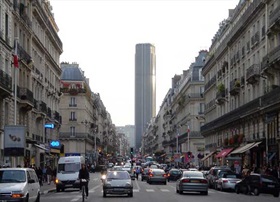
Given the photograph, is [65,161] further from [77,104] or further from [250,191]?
[77,104]

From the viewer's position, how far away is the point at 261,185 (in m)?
38.1

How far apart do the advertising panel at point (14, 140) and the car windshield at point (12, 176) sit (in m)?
13.7

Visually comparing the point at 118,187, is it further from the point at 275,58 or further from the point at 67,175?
the point at 275,58

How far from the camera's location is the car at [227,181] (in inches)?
1725

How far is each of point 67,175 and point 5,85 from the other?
809 cm

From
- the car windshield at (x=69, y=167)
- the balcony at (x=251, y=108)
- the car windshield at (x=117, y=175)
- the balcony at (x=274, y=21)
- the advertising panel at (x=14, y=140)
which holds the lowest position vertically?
the car windshield at (x=117, y=175)

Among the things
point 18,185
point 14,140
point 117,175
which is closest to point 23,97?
point 14,140

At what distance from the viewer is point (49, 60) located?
75062mm

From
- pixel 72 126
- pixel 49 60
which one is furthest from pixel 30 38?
pixel 72 126

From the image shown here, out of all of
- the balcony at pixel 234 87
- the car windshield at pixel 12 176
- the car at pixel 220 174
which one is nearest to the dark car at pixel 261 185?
the car at pixel 220 174

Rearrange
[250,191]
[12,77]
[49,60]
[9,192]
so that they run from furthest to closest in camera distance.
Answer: [49,60] → [12,77] → [250,191] → [9,192]

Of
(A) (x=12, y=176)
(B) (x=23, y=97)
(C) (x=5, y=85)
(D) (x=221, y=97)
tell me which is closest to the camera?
(A) (x=12, y=176)

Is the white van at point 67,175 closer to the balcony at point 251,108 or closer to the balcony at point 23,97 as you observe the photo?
the balcony at point 23,97

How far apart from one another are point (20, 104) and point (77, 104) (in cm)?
6327
